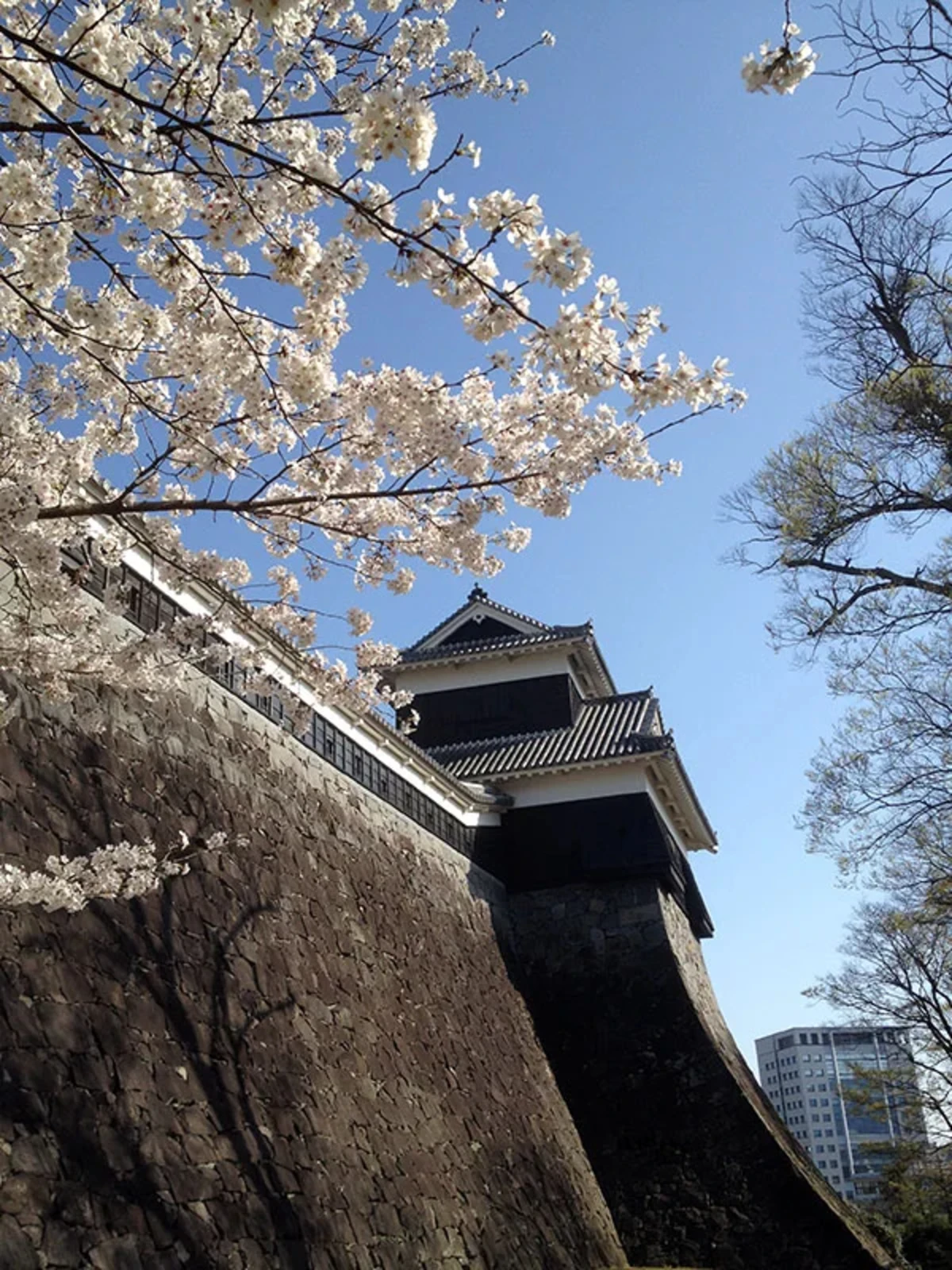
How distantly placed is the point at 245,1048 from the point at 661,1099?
7574 millimetres

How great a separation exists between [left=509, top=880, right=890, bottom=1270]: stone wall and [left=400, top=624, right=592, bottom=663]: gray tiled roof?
166 inches

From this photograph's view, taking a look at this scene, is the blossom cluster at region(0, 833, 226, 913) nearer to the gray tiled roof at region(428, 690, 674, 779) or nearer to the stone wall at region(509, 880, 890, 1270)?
the stone wall at region(509, 880, 890, 1270)

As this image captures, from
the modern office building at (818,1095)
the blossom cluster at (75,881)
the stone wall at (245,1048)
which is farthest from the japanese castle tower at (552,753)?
the modern office building at (818,1095)

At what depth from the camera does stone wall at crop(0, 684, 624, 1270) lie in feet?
15.9

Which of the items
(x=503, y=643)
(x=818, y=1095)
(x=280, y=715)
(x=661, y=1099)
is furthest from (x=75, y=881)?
(x=818, y=1095)

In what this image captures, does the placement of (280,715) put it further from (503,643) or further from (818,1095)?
(818,1095)

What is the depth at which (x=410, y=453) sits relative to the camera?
411cm

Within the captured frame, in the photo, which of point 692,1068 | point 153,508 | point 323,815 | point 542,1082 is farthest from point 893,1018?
point 153,508

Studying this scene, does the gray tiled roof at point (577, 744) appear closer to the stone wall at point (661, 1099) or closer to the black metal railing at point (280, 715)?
the black metal railing at point (280, 715)

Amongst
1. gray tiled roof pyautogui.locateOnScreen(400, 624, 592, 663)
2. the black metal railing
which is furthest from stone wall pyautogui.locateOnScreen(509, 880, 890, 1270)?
gray tiled roof pyautogui.locateOnScreen(400, 624, 592, 663)

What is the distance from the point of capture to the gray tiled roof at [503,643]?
55.5ft

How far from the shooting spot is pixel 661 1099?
488 inches

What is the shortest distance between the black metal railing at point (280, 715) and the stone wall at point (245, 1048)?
0.21 metres

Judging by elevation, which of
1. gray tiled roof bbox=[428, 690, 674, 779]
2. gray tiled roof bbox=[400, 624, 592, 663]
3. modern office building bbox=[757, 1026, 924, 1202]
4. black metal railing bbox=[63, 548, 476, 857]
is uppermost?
gray tiled roof bbox=[400, 624, 592, 663]
